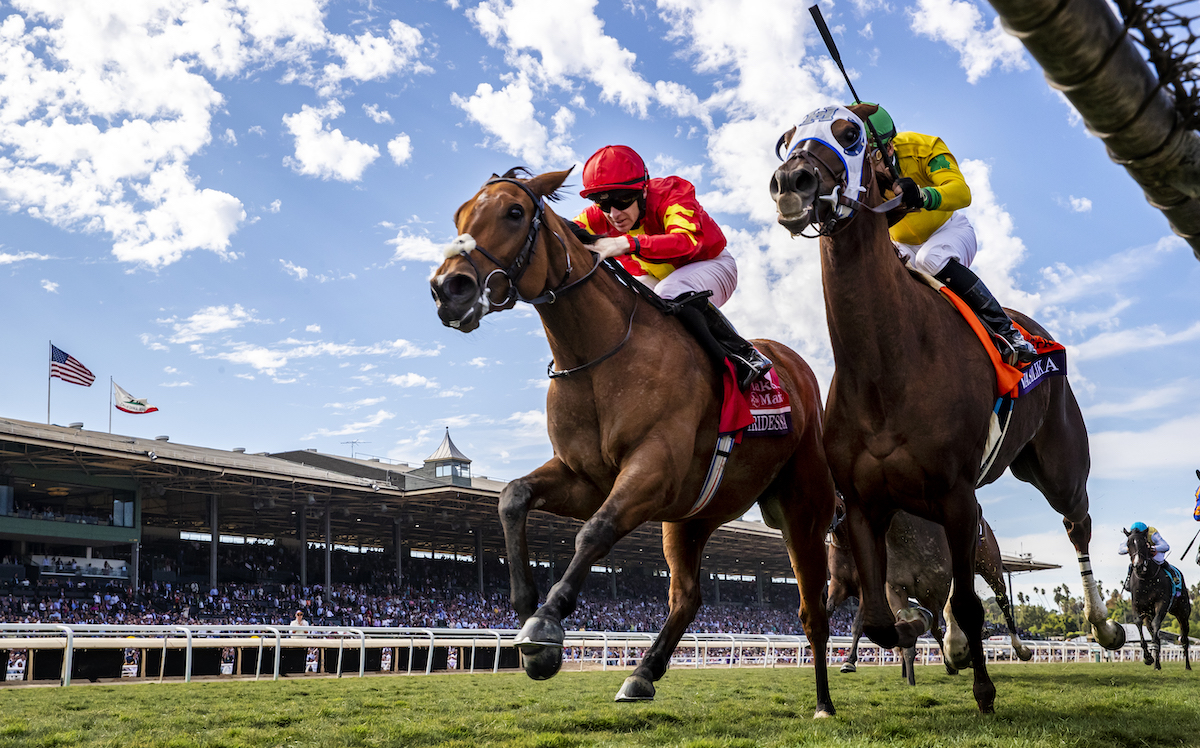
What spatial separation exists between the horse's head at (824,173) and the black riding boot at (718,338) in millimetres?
724

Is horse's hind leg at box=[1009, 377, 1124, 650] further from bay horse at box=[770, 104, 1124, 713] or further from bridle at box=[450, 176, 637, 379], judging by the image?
bridle at box=[450, 176, 637, 379]

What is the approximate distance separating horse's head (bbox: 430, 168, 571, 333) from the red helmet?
62cm

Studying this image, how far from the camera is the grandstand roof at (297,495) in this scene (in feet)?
79.5

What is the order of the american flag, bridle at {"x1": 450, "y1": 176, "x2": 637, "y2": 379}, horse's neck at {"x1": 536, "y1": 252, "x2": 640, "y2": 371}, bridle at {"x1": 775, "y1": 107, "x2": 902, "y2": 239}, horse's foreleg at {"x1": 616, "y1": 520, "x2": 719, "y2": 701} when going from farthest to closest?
1. the american flag
2. horse's foreleg at {"x1": 616, "y1": 520, "x2": 719, "y2": 701}
3. horse's neck at {"x1": 536, "y1": 252, "x2": 640, "y2": 371}
4. bridle at {"x1": 775, "y1": 107, "x2": 902, "y2": 239}
5. bridle at {"x1": 450, "y1": 176, "x2": 637, "y2": 379}

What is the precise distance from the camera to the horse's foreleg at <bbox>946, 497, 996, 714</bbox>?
4.02 metres

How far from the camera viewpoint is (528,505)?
3783 millimetres

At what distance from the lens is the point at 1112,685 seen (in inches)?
308

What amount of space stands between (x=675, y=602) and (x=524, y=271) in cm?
198

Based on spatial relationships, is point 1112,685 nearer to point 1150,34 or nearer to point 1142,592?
point 1142,592

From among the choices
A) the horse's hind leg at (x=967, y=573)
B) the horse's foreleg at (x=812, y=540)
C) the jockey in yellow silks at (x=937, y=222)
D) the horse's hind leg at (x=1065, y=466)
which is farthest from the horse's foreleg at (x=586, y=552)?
the horse's hind leg at (x=1065, y=466)

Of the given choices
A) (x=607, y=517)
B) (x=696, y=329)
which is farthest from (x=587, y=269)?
(x=607, y=517)

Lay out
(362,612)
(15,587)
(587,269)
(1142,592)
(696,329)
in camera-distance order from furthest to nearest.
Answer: (362,612) → (15,587) → (1142,592) → (696,329) → (587,269)

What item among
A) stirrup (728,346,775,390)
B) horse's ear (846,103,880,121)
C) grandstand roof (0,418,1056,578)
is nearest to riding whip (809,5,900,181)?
horse's ear (846,103,880,121)

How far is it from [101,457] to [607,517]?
23699mm
